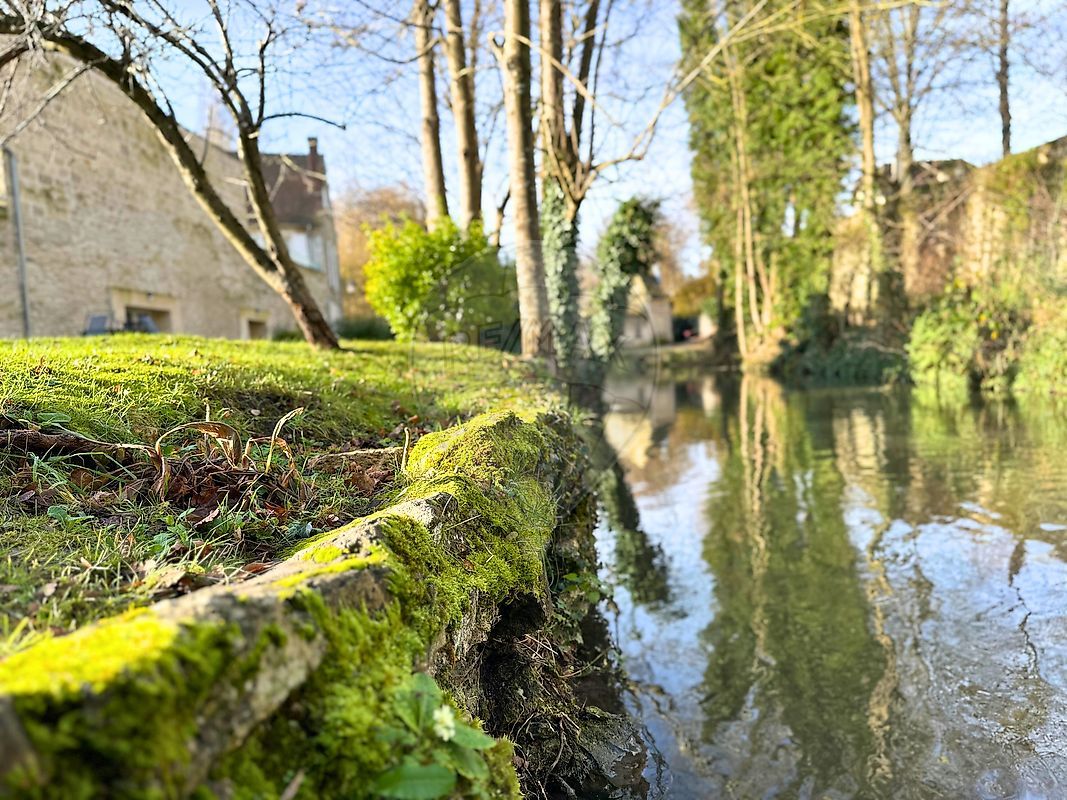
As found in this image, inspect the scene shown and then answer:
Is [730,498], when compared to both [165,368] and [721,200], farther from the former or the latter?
[721,200]

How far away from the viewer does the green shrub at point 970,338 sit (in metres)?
15.2

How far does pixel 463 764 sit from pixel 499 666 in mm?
1280

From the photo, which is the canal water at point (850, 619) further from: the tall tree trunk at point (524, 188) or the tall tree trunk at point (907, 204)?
the tall tree trunk at point (907, 204)

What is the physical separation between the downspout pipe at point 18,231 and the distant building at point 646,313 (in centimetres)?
1133

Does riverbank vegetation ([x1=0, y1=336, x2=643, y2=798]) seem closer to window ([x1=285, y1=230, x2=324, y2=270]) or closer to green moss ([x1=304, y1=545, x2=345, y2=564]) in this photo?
green moss ([x1=304, y1=545, x2=345, y2=564])

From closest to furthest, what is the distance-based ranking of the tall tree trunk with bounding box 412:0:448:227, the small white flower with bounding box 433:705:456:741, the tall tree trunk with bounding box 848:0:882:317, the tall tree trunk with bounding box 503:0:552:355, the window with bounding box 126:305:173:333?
the small white flower with bounding box 433:705:456:741
the tall tree trunk with bounding box 503:0:552:355
the tall tree trunk with bounding box 412:0:448:227
the window with bounding box 126:305:173:333
the tall tree trunk with bounding box 848:0:882:317

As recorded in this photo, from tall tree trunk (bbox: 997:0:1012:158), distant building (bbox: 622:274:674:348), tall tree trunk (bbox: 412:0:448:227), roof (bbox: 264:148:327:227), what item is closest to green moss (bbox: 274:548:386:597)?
tall tree trunk (bbox: 412:0:448:227)

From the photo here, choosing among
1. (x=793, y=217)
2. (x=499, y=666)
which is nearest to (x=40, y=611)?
(x=499, y=666)

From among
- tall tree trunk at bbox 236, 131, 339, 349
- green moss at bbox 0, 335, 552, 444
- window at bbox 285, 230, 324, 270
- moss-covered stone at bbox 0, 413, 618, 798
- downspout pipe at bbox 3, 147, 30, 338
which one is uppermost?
window at bbox 285, 230, 324, 270

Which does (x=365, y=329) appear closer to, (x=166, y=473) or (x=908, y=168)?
(x=908, y=168)

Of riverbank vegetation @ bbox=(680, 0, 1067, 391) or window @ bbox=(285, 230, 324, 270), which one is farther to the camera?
window @ bbox=(285, 230, 324, 270)

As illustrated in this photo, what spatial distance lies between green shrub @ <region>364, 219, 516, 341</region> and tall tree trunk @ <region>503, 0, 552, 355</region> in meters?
2.17

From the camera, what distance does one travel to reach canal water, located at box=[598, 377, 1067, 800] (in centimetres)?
304

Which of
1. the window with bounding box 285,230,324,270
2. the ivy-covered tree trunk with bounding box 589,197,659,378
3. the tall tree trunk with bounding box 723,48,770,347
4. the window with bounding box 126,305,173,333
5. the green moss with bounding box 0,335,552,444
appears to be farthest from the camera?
the window with bounding box 285,230,324,270
